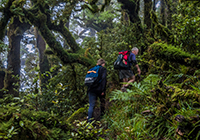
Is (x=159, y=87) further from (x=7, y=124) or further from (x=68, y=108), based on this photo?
(x=68, y=108)

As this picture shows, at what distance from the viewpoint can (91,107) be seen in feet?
14.7

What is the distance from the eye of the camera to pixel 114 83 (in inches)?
321

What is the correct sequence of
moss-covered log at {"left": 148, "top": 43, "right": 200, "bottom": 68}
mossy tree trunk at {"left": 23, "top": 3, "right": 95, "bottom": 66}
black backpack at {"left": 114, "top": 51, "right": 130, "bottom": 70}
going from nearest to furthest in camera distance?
moss-covered log at {"left": 148, "top": 43, "right": 200, "bottom": 68}, black backpack at {"left": 114, "top": 51, "right": 130, "bottom": 70}, mossy tree trunk at {"left": 23, "top": 3, "right": 95, "bottom": 66}

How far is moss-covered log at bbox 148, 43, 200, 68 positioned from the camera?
399cm

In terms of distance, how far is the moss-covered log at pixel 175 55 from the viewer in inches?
157

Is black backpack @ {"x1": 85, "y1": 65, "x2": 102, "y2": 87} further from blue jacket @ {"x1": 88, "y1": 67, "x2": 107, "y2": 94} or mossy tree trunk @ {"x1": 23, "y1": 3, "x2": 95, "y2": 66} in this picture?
mossy tree trunk @ {"x1": 23, "y1": 3, "x2": 95, "y2": 66}

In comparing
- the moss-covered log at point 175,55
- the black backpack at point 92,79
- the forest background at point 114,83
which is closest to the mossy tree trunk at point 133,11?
the forest background at point 114,83

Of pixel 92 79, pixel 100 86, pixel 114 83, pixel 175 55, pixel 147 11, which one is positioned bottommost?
pixel 114 83

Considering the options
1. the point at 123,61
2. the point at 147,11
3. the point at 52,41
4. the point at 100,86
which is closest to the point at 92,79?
the point at 100,86

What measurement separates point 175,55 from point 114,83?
4308mm

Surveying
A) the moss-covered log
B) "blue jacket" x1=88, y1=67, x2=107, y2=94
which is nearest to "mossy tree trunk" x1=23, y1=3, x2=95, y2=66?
"blue jacket" x1=88, y1=67, x2=107, y2=94

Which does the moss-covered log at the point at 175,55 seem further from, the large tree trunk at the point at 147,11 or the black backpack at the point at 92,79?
the large tree trunk at the point at 147,11

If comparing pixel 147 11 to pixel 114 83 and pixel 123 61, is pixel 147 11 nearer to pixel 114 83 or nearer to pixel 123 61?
pixel 123 61

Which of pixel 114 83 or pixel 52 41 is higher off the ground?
pixel 52 41
